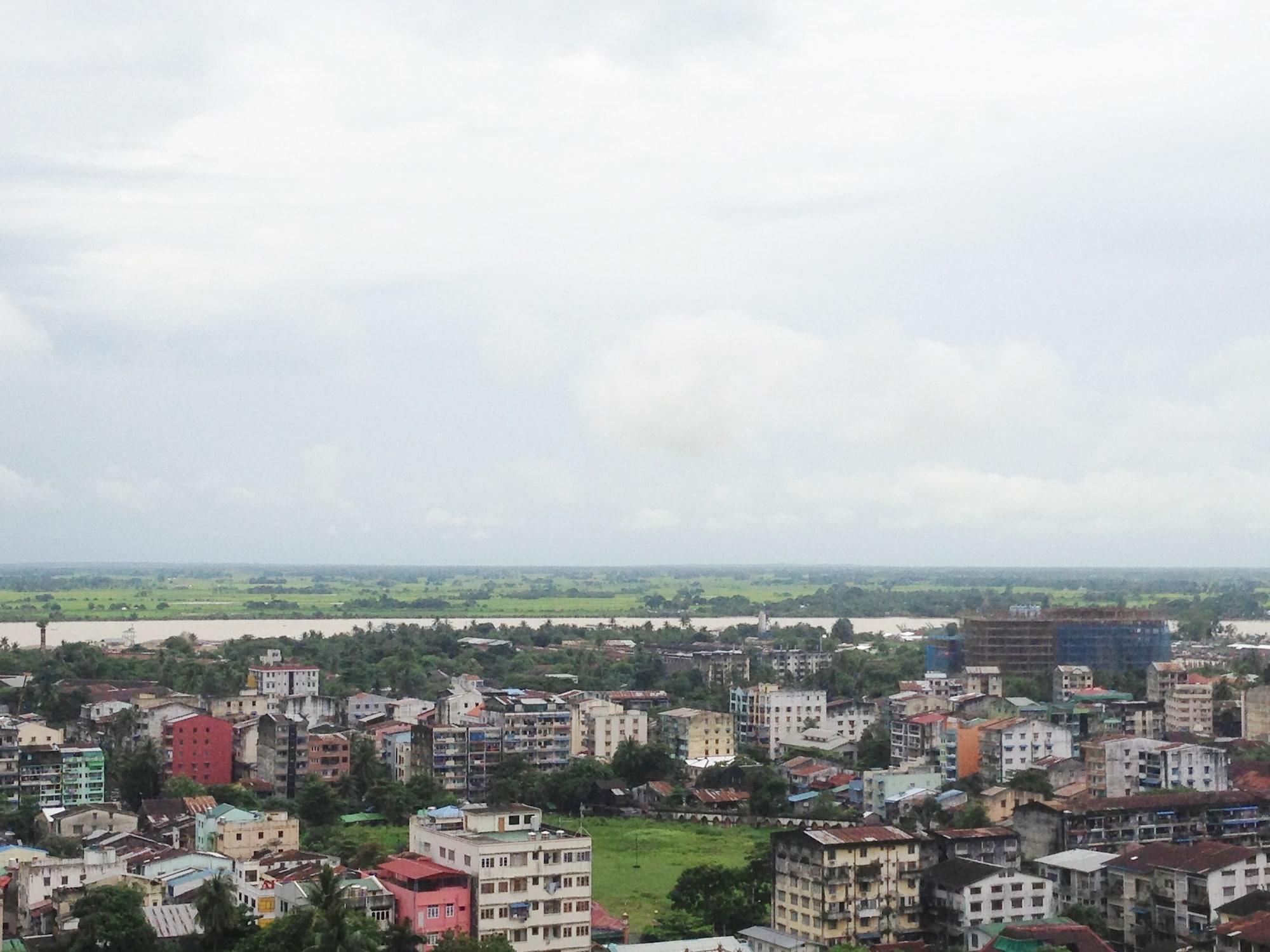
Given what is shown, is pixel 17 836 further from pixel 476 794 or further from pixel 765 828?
pixel 765 828

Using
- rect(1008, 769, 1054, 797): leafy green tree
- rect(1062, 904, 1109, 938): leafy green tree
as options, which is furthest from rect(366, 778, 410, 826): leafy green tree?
rect(1062, 904, 1109, 938): leafy green tree

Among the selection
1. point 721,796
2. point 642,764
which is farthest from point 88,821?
point 721,796

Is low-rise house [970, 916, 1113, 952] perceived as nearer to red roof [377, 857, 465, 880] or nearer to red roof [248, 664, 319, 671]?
red roof [377, 857, 465, 880]

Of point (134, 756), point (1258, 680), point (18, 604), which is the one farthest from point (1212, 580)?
point (134, 756)

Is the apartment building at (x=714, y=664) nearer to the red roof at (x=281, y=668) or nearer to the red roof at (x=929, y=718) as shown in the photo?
the red roof at (x=281, y=668)

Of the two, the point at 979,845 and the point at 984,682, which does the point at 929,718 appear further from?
the point at 979,845
